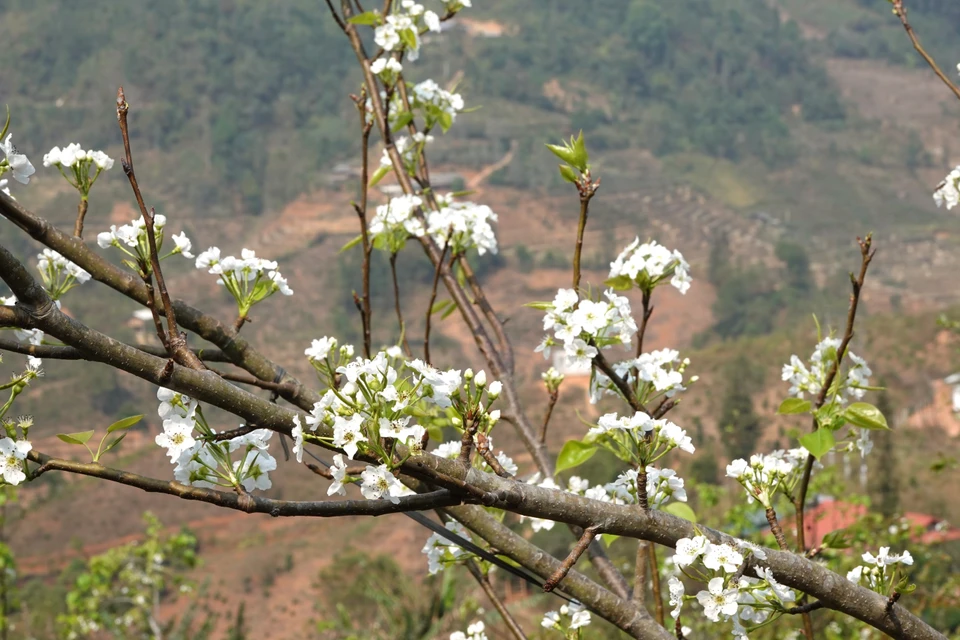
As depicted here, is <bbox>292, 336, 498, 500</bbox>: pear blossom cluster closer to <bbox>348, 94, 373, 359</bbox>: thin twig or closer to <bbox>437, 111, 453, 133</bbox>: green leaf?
<bbox>348, 94, 373, 359</bbox>: thin twig

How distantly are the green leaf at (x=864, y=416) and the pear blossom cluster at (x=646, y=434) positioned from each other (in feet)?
1.45

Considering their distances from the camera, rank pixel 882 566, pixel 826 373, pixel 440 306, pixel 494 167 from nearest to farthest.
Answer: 1. pixel 882 566
2. pixel 826 373
3. pixel 440 306
4. pixel 494 167

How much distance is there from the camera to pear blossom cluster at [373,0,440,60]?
116 inches

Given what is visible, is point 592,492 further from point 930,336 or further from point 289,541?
point 930,336

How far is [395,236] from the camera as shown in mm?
2930

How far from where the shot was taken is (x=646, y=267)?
2.21 m

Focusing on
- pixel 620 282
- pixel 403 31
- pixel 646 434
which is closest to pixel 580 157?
pixel 620 282

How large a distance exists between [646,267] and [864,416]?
1.86 feet

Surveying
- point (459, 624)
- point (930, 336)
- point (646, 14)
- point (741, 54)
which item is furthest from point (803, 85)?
point (459, 624)

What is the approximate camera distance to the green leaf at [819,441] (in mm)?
1907

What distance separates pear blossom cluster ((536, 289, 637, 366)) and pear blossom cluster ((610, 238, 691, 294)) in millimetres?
120

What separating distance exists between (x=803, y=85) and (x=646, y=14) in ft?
77.4

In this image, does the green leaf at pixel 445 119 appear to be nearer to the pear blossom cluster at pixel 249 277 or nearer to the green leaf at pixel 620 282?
the green leaf at pixel 620 282

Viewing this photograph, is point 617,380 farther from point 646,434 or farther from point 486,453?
point 486,453
